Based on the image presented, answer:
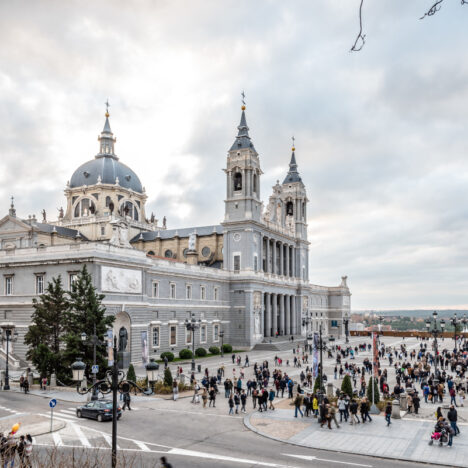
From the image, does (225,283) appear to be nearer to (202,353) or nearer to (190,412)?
(202,353)

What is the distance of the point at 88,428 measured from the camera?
23.6 metres

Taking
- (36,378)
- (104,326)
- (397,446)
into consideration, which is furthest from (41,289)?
(397,446)

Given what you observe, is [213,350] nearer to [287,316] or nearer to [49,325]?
[287,316]

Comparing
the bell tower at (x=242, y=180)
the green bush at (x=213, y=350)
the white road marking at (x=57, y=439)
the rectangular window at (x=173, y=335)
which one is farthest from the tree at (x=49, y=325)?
the bell tower at (x=242, y=180)

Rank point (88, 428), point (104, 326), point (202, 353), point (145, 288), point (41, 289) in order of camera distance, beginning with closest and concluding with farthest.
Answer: point (88, 428) < point (104, 326) < point (41, 289) < point (145, 288) < point (202, 353)

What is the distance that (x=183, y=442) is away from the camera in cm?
2153

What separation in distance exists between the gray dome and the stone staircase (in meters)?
38.1

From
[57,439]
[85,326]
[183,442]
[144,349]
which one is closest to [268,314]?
[144,349]

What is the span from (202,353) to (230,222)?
21.0 m

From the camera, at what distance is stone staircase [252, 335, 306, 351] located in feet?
232

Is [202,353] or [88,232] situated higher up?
[88,232]

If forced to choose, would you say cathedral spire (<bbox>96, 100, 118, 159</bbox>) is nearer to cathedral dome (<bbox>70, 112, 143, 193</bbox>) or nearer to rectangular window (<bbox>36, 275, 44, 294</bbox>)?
cathedral dome (<bbox>70, 112, 143, 193</bbox>)

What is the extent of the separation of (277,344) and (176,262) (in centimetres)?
2112

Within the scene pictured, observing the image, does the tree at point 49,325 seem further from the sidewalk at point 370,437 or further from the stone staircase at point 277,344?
the stone staircase at point 277,344
